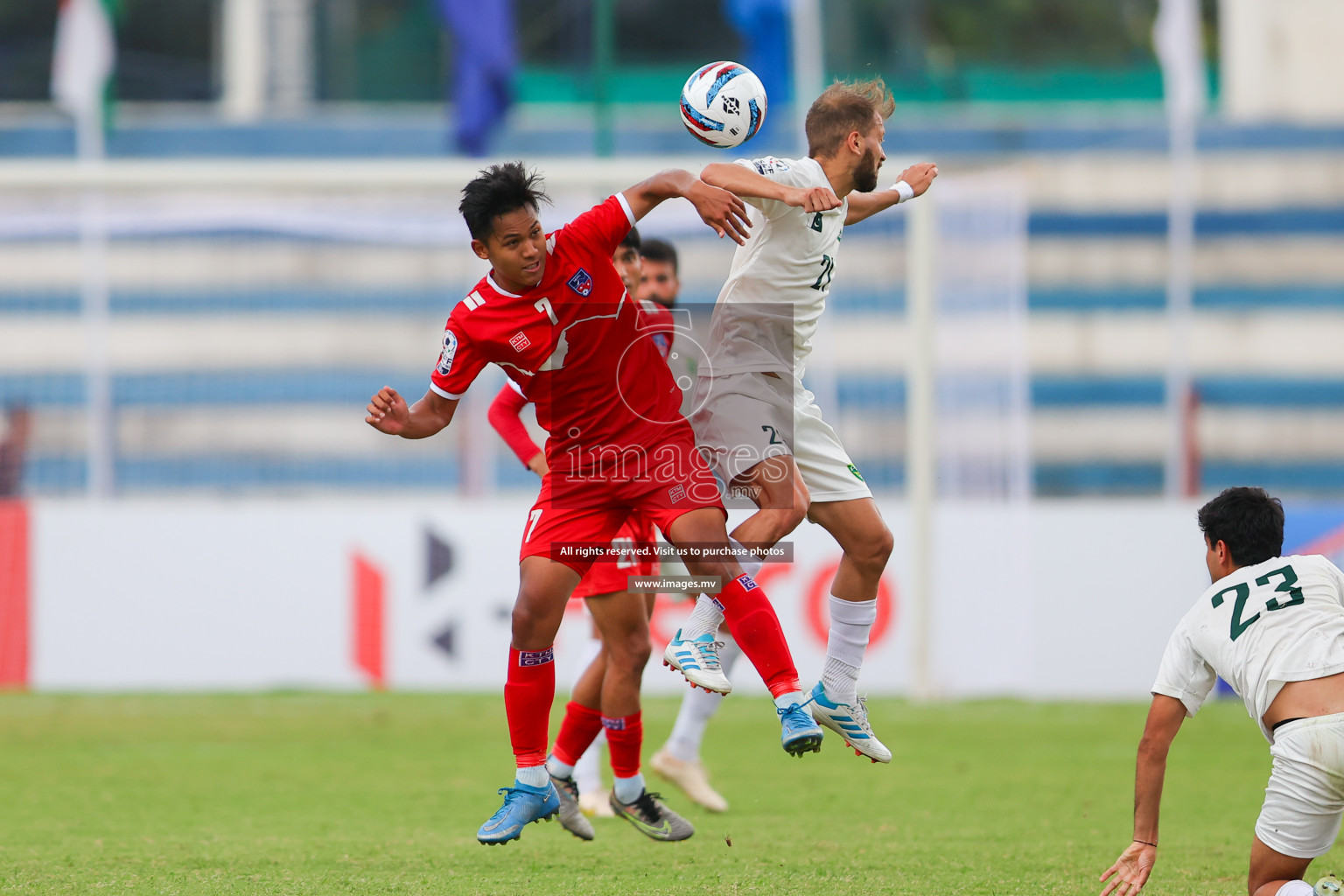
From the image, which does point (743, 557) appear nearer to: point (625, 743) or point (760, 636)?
point (760, 636)

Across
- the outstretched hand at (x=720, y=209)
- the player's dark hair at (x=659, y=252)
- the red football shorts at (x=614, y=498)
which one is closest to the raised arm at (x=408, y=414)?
the red football shorts at (x=614, y=498)

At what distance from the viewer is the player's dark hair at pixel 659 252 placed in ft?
23.8

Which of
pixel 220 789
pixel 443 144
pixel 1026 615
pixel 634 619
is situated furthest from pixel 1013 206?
pixel 443 144

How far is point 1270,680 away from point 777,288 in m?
2.20

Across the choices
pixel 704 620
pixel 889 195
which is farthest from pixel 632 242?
pixel 704 620

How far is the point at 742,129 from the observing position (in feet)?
17.7

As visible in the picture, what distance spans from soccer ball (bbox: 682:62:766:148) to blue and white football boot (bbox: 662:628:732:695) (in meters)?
1.83

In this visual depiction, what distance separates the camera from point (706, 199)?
507cm

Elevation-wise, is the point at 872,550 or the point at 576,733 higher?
the point at 872,550

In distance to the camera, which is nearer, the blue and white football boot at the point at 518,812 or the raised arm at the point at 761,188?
the raised arm at the point at 761,188

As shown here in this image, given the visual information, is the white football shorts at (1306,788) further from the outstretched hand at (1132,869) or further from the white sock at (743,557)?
the white sock at (743,557)

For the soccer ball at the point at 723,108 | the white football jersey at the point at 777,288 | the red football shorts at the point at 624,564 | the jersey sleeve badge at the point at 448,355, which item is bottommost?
the red football shorts at the point at 624,564

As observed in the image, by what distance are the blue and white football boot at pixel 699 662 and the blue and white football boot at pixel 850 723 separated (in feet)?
1.31

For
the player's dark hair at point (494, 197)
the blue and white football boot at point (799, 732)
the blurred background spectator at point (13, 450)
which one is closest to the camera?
the blue and white football boot at point (799, 732)
